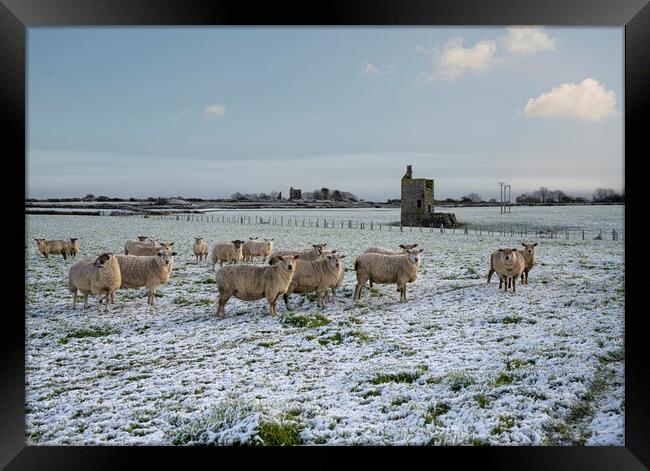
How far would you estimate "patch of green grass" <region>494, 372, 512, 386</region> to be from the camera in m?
5.34

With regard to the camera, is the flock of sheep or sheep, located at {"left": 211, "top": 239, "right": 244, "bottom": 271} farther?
sheep, located at {"left": 211, "top": 239, "right": 244, "bottom": 271}

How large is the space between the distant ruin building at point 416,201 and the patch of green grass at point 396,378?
1131 inches

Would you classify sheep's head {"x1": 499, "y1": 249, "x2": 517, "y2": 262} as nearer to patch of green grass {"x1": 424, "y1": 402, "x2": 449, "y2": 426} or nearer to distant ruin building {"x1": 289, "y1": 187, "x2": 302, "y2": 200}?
patch of green grass {"x1": 424, "y1": 402, "x2": 449, "y2": 426}

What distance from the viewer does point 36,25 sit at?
4.51 m

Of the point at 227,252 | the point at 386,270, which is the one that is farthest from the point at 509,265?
the point at 227,252

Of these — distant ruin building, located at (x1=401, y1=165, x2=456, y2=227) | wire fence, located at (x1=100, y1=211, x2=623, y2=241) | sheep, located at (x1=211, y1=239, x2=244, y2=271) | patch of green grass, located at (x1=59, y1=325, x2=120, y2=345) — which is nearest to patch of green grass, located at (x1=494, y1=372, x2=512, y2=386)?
patch of green grass, located at (x1=59, y1=325, x2=120, y2=345)

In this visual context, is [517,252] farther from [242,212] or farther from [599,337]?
[242,212]

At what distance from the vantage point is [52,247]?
1644cm

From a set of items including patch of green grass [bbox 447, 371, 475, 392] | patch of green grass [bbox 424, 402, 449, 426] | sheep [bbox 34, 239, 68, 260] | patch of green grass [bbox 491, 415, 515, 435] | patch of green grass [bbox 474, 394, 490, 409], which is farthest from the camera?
sheep [bbox 34, 239, 68, 260]

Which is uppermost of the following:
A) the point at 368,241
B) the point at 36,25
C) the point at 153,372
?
the point at 36,25

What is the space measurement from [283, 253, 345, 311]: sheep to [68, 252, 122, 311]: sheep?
3.77 metres

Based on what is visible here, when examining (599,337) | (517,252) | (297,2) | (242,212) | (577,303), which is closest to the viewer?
(297,2)

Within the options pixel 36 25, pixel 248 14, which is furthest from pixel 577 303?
pixel 36 25

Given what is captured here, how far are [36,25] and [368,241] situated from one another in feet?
64.4
